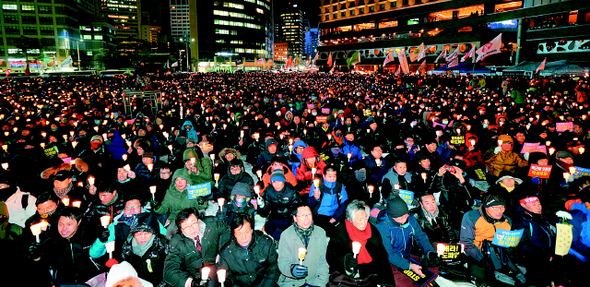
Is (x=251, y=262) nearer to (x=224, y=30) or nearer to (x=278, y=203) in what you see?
(x=278, y=203)

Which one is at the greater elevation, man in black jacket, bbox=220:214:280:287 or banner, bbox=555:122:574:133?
banner, bbox=555:122:574:133

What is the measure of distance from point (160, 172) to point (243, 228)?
359 cm

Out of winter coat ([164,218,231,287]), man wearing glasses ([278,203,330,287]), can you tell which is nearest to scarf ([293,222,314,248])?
man wearing glasses ([278,203,330,287])

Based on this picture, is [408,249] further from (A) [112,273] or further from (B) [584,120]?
(B) [584,120]

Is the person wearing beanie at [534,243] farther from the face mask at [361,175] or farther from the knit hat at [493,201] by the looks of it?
the face mask at [361,175]

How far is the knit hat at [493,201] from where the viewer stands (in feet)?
13.2

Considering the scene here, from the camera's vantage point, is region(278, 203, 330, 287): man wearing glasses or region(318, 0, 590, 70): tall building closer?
region(278, 203, 330, 287): man wearing glasses

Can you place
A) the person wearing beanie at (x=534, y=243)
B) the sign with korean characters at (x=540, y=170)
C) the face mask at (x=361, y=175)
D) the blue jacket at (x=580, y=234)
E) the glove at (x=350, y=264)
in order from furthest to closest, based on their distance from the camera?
the face mask at (x=361, y=175), the sign with korean characters at (x=540, y=170), the blue jacket at (x=580, y=234), the person wearing beanie at (x=534, y=243), the glove at (x=350, y=264)

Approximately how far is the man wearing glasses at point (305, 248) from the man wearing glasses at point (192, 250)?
2.69 ft

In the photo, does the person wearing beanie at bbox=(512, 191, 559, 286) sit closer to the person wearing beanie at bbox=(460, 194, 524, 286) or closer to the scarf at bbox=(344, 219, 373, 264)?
the person wearing beanie at bbox=(460, 194, 524, 286)

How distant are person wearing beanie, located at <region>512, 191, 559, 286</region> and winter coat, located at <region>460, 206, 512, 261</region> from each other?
22cm

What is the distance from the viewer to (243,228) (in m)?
3.68

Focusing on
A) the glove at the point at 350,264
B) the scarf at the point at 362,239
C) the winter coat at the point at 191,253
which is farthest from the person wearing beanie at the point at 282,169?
the glove at the point at 350,264

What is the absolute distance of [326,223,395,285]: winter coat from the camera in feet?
12.3
